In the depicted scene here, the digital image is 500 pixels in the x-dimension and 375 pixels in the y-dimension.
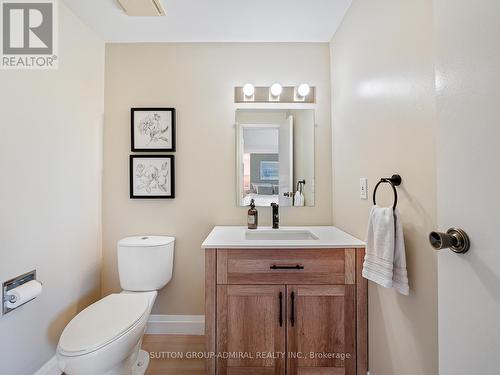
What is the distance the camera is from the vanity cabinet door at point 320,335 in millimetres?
1360

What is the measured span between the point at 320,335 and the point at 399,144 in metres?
1.11

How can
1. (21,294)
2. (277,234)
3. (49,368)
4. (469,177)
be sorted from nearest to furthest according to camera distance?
1. (469,177)
2. (21,294)
3. (49,368)
4. (277,234)

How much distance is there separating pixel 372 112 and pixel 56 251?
2111 millimetres

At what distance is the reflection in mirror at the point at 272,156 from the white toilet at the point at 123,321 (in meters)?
0.80

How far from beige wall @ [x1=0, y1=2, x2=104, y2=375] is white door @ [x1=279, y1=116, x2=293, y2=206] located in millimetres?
1496

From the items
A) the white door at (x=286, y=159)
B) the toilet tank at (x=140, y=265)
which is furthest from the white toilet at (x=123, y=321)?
the white door at (x=286, y=159)

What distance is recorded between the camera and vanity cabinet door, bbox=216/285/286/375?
1.36m

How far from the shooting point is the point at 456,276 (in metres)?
0.62

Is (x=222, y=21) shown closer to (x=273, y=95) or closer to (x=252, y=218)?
(x=273, y=95)

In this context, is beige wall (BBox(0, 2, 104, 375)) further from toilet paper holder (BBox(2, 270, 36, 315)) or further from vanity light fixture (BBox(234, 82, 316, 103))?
vanity light fixture (BBox(234, 82, 316, 103))

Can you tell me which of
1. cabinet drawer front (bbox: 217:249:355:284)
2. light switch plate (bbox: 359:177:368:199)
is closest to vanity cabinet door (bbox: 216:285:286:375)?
cabinet drawer front (bbox: 217:249:355:284)

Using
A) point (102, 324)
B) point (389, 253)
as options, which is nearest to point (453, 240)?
point (389, 253)

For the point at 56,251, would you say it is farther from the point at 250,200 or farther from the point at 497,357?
the point at 497,357

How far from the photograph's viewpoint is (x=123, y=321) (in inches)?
50.8
